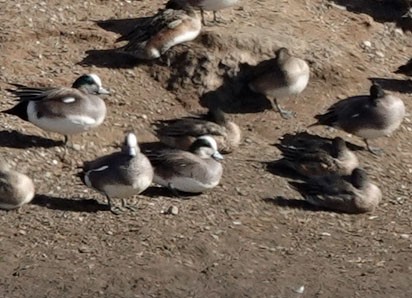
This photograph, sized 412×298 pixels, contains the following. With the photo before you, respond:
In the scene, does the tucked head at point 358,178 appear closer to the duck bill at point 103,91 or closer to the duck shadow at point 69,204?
the duck shadow at point 69,204

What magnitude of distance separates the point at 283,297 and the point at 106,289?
4.85 feet

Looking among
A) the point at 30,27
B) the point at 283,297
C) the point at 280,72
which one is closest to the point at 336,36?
the point at 280,72

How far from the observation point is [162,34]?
48.6 feet

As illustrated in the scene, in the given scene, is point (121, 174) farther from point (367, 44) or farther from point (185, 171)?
point (367, 44)

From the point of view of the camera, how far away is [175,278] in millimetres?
11242

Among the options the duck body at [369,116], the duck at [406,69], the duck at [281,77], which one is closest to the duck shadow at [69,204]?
the duck at [281,77]

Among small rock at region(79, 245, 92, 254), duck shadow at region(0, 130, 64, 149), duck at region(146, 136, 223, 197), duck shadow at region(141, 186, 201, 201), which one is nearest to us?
small rock at region(79, 245, 92, 254)

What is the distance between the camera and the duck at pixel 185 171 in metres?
12.7

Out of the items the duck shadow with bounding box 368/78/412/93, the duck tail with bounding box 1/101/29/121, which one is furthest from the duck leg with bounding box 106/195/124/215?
the duck shadow with bounding box 368/78/412/93

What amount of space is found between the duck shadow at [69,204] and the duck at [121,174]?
0.45 feet

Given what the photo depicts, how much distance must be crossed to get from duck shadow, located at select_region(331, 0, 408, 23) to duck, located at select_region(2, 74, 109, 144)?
4.83m

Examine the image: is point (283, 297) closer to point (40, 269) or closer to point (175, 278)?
point (175, 278)

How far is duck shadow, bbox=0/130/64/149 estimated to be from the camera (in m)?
13.1

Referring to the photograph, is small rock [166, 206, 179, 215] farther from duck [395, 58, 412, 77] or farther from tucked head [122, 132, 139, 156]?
duck [395, 58, 412, 77]
